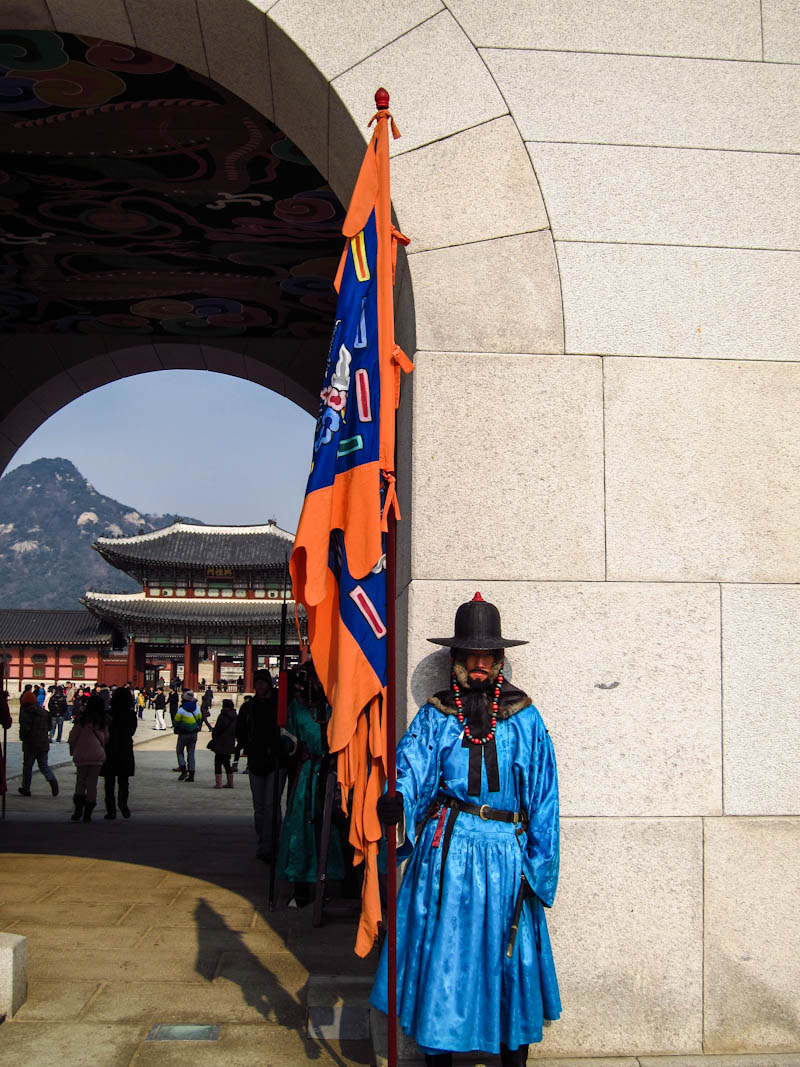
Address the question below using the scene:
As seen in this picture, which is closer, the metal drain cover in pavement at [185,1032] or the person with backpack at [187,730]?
the metal drain cover in pavement at [185,1032]

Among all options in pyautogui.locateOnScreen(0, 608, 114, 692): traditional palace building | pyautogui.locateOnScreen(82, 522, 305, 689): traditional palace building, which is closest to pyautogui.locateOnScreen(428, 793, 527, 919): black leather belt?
pyautogui.locateOnScreen(82, 522, 305, 689): traditional palace building

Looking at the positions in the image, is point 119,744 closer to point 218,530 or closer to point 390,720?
point 390,720

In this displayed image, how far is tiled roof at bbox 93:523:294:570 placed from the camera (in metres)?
47.6

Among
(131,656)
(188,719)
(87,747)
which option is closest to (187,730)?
(188,719)

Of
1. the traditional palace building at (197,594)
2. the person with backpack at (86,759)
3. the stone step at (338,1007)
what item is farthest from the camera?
the traditional palace building at (197,594)

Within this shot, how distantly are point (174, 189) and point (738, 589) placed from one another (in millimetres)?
5193

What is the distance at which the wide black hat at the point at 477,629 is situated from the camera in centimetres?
352

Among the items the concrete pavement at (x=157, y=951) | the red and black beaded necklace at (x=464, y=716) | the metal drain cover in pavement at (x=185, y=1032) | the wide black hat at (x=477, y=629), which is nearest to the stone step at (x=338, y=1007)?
the concrete pavement at (x=157, y=951)

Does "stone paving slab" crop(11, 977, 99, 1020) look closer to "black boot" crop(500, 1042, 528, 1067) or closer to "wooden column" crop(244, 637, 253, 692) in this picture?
"black boot" crop(500, 1042, 528, 1067)

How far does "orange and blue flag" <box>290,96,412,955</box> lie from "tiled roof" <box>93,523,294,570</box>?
4358 cm

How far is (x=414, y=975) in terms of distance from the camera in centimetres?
343

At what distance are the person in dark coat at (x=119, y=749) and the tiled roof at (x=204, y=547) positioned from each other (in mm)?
35539

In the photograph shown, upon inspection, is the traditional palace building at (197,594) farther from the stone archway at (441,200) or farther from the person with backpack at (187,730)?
the stone archway at (441,200)

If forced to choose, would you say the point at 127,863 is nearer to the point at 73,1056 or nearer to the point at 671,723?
the point at 73,1056
